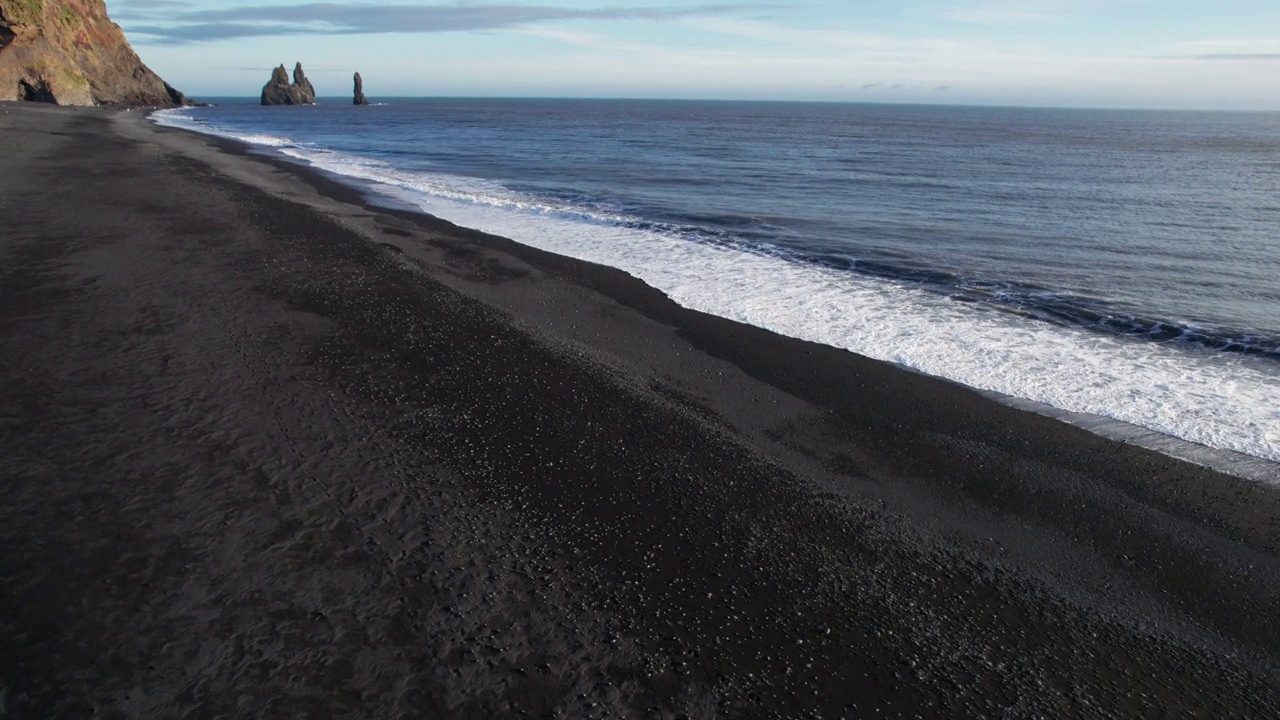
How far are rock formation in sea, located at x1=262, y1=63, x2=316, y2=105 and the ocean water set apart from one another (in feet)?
429

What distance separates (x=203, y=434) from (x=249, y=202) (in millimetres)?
13019

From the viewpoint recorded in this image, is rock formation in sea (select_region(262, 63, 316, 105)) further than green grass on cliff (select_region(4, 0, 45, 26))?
Yes

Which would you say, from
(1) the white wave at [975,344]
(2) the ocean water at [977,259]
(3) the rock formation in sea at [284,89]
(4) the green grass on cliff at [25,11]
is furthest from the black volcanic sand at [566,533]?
(3) the rock formation in sea at [284,89]

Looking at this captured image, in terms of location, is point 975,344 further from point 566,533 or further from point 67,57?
point 67,57

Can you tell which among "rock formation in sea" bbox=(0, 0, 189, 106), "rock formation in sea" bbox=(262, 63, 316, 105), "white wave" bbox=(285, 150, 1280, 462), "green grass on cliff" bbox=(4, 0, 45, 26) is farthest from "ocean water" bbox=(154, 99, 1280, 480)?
"rock formation in sea" bbox=(262, 63, 316, 105)

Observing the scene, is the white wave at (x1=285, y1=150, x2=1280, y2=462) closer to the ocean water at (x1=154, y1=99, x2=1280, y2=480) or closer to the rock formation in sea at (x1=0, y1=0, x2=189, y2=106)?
the ocean water at (x1=154, y1=99, x2=1280, y2=480)

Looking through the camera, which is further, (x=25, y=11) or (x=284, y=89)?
(x=284, y=89)

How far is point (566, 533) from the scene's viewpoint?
518cm

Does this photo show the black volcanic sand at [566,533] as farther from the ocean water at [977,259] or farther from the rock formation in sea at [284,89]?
the rock formation in sea at [284,89]

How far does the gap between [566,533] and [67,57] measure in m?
83.3

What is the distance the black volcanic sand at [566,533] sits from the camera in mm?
Result: 3914

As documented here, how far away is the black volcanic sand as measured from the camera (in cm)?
391

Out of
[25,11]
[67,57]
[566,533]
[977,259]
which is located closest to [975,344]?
[977,259]

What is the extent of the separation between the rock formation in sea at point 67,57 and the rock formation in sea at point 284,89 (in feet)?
199
